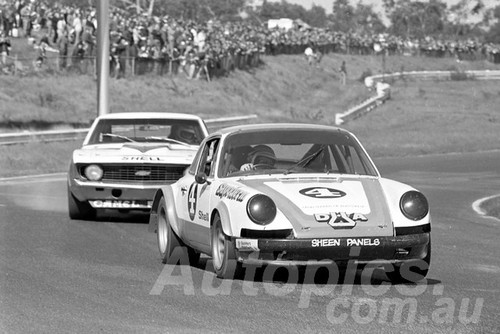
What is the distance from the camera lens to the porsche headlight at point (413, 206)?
9.20 meters

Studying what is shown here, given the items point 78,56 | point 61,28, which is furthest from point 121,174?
point 78,56

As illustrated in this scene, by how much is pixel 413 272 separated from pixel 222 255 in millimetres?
1491

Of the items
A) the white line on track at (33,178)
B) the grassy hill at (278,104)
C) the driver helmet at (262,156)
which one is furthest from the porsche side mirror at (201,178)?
the grassy hill at (278,104)

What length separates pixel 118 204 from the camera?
48.3 ft

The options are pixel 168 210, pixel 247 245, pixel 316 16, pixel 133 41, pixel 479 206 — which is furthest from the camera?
pixel 316 16

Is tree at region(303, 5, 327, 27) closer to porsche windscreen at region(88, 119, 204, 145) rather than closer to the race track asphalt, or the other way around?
porsche windscreen at region(88, 119, 204, 145)

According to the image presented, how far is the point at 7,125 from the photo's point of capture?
30.0m

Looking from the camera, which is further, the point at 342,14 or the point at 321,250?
the point at 342,14

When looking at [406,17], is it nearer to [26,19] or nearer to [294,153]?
[26,19]

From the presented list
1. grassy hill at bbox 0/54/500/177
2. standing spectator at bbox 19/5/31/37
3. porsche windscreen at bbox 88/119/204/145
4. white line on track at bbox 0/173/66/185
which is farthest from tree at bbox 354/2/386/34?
porsche windscreen at bbox 88/119/204/145

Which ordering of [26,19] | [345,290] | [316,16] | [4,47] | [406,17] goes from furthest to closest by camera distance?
[316,16] → [406,17] → [26,19] → [4,47] → [345,290]

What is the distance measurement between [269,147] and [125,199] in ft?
15.4

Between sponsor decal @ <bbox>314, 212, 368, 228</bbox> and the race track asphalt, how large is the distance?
46 centimetres

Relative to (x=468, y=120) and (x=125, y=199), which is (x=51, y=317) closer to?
(x=125, y=199)
